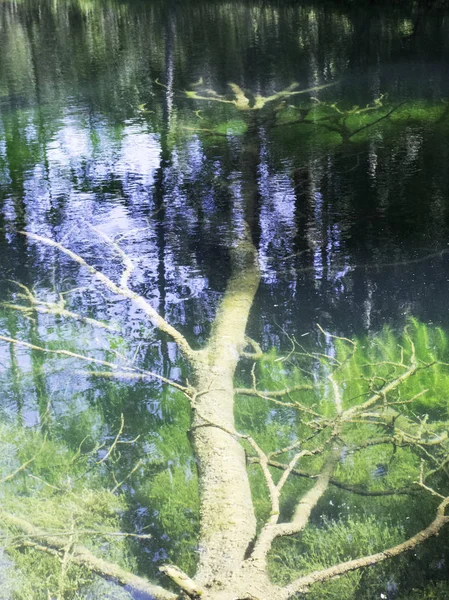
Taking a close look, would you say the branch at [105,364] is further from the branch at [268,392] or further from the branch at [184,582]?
the branch at [184,582]

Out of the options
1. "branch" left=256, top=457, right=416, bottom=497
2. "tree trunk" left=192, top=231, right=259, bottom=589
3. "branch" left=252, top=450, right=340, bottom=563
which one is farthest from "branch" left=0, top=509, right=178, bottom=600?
"branch" left=256, top=457, right=416, bottom=497

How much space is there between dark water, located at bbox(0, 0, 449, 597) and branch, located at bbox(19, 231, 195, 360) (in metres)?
0.04

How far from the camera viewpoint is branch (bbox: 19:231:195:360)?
2.50 metres

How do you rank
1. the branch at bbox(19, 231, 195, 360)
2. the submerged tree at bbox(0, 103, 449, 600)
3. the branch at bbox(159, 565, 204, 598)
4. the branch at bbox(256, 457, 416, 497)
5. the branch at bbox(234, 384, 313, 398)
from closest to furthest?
the branch at bbox(159, 565, 204, 598)
the submerged tree at bbox(0, 103, 449, 600)
the branch at bbox(256, 457, 416, 497)
the branch at bbox(234, 384, 313, 398)
the branch at bbox(19, 231, 195, 360)

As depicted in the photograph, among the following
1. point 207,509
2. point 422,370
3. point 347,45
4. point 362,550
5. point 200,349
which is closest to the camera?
point 362,550

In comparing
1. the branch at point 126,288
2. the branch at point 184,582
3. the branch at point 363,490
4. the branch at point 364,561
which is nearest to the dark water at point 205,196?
the branch at point 126,288

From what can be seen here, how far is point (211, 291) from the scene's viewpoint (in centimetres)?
286

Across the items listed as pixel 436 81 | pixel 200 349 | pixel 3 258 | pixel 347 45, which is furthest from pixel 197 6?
pixel 200 349

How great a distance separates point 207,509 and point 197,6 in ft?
38.9

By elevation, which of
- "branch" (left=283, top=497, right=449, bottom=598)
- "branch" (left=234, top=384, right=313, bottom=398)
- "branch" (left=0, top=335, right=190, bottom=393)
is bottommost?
"branch" (left=283, top=497, right=449, bottom=598)

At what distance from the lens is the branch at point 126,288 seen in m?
2.50

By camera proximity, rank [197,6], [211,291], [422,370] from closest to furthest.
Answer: [422,370] → [211,291] → [197,6]

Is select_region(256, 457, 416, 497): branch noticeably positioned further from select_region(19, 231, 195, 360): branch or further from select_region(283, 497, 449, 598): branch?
select_region(19, 231, 195, 360): branch

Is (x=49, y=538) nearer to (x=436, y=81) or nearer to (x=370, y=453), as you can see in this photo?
(x=370, y=453)
